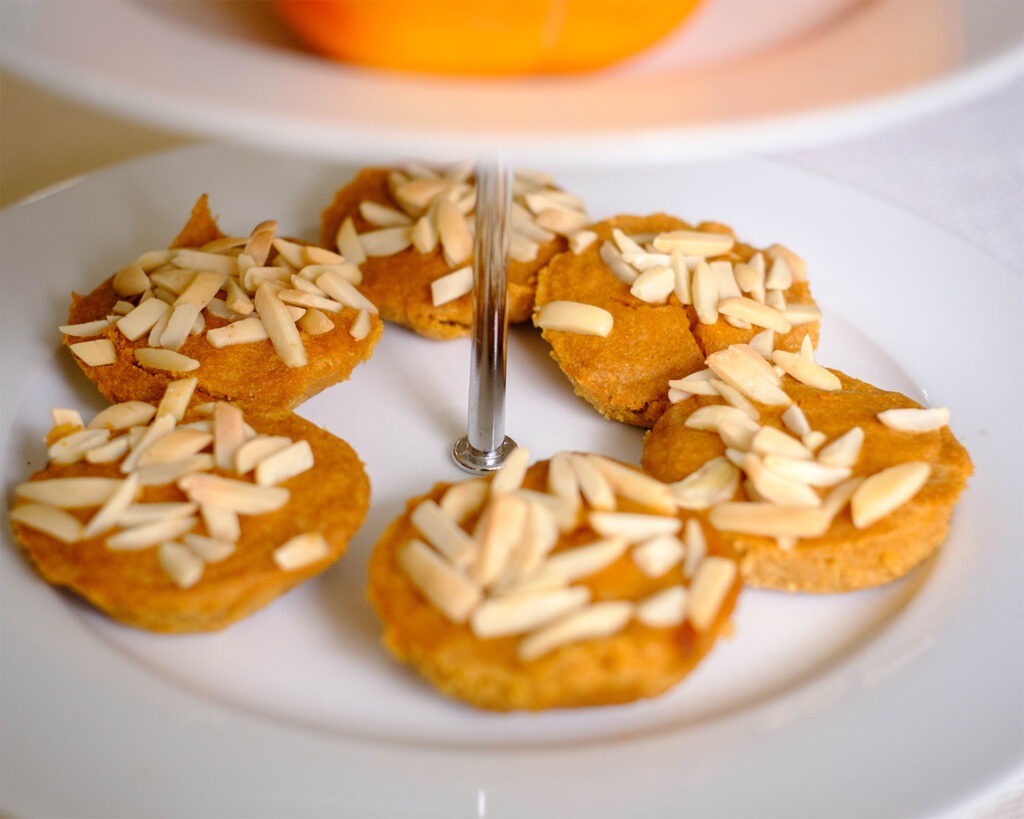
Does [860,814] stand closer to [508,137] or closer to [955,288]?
[508,137]

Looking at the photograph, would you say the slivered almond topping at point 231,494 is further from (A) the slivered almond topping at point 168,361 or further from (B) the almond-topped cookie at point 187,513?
(A) the slivered almond topping at point 168,361

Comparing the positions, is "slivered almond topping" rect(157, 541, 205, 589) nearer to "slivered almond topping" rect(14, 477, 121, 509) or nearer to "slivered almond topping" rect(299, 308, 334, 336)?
"slivered almond topping" rect(14, 477, 121, 509)

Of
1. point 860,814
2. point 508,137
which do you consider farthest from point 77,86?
point 860,814

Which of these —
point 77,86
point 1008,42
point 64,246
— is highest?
point 1008,42

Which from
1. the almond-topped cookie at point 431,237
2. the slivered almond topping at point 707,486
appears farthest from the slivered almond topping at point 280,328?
the slivered almond topping at point 707,486

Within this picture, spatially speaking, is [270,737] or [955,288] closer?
[270,737]

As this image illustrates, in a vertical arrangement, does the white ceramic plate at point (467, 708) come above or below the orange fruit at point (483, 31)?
below

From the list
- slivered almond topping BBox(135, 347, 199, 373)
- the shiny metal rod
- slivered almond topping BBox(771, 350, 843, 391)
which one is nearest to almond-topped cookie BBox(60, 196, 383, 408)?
slivered almond topping BBox(135, 347, 199, 373)
